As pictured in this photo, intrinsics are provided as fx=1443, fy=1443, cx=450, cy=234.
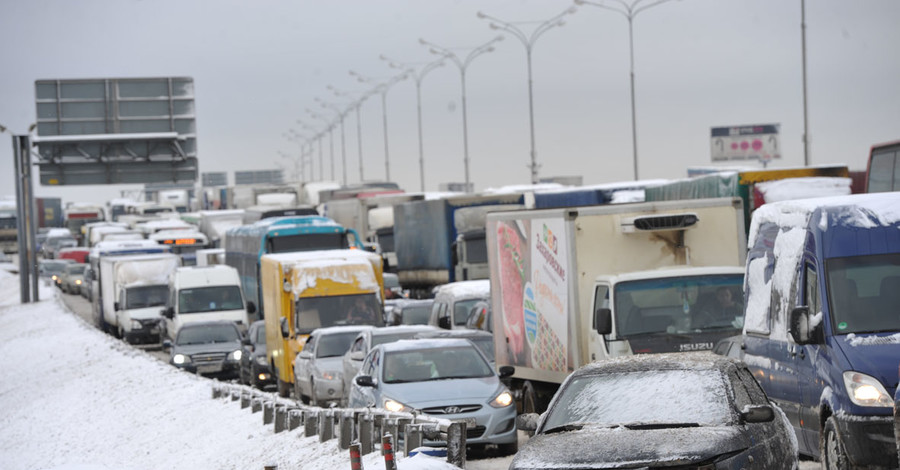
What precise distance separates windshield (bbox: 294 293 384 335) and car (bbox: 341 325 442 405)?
4.44 metres

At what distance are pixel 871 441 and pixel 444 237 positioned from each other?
3506 cm

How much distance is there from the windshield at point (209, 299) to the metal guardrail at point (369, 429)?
19.9 metres

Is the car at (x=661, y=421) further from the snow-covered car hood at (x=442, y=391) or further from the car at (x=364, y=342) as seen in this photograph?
the car at (x=364, y=342)

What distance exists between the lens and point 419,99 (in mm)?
82062

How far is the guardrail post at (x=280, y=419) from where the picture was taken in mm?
18609

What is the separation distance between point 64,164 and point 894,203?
136 feet

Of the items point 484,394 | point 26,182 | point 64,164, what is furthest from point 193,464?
point 26,182

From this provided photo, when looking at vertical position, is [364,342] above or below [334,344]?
above

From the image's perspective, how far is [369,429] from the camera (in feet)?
46.8

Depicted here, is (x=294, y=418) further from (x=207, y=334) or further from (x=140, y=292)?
(x=140, y=292)

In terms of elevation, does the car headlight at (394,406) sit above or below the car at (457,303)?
below

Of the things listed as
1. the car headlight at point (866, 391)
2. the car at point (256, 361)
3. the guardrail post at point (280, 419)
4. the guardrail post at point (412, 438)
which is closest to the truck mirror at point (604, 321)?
the guardrail post at point (412, 438)

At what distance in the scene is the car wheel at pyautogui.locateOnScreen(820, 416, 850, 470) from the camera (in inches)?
436

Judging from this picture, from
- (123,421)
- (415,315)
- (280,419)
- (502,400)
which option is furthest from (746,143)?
(502,400)
